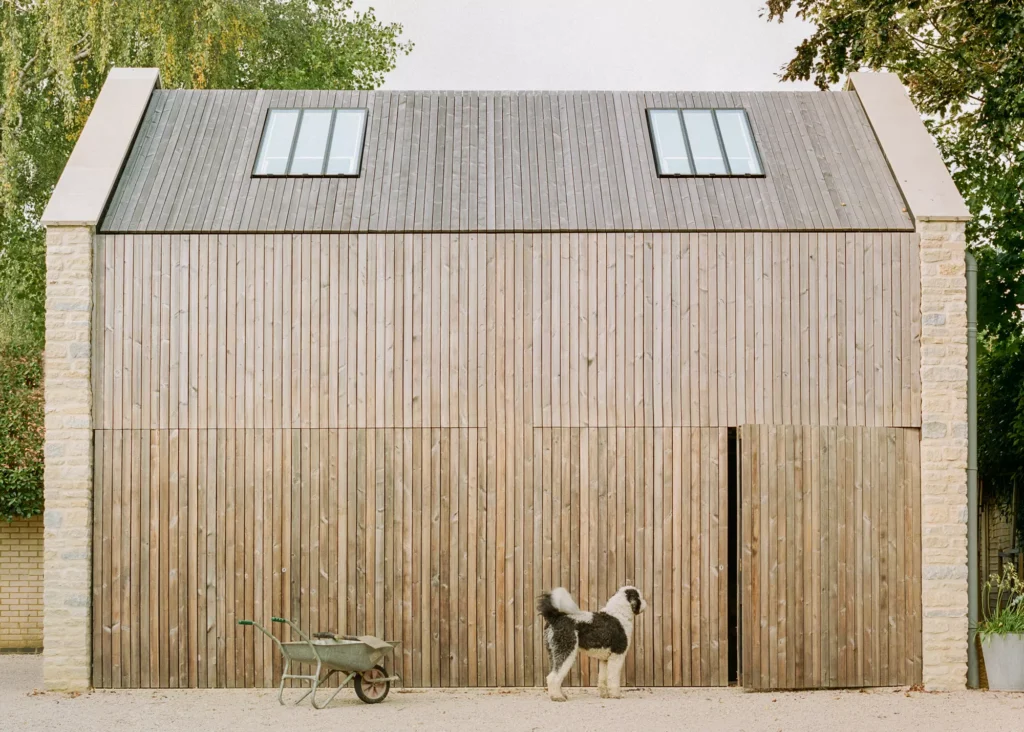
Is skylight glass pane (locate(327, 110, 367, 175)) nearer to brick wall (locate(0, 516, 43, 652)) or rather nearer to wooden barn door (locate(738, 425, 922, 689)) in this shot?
wooden barn door (locate(738, 425, 922, 689))

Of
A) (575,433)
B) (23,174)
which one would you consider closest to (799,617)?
(575,433)

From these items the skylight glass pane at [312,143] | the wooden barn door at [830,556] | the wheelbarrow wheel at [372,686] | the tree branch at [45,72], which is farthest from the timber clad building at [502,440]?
the tree branch at [45,72]

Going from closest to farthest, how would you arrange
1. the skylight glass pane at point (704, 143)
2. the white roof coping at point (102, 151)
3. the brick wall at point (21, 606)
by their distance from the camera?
the white roof coping at point (102, 151), the skylight glass pane at point (704, 143), the brick wall at point (21, 606)

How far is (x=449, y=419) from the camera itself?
1106 centimetres

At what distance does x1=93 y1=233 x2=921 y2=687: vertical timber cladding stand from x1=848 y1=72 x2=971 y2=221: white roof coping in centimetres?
43

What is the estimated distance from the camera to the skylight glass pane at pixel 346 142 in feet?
40.4

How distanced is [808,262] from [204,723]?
650cm

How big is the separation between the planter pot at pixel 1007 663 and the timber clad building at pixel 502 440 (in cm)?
39

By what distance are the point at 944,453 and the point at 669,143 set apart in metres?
4.21

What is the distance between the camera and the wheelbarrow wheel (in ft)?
33.2

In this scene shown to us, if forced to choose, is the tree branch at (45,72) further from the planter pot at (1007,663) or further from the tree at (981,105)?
the planter pot at (1007,663)

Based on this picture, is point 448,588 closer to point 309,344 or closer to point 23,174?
point 309,344

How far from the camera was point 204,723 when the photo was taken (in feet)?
30.1

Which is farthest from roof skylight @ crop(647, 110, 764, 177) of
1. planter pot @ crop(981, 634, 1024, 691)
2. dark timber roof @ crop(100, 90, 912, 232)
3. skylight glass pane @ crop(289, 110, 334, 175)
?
planter pot @ crop(981, 634, 1024, 691)
